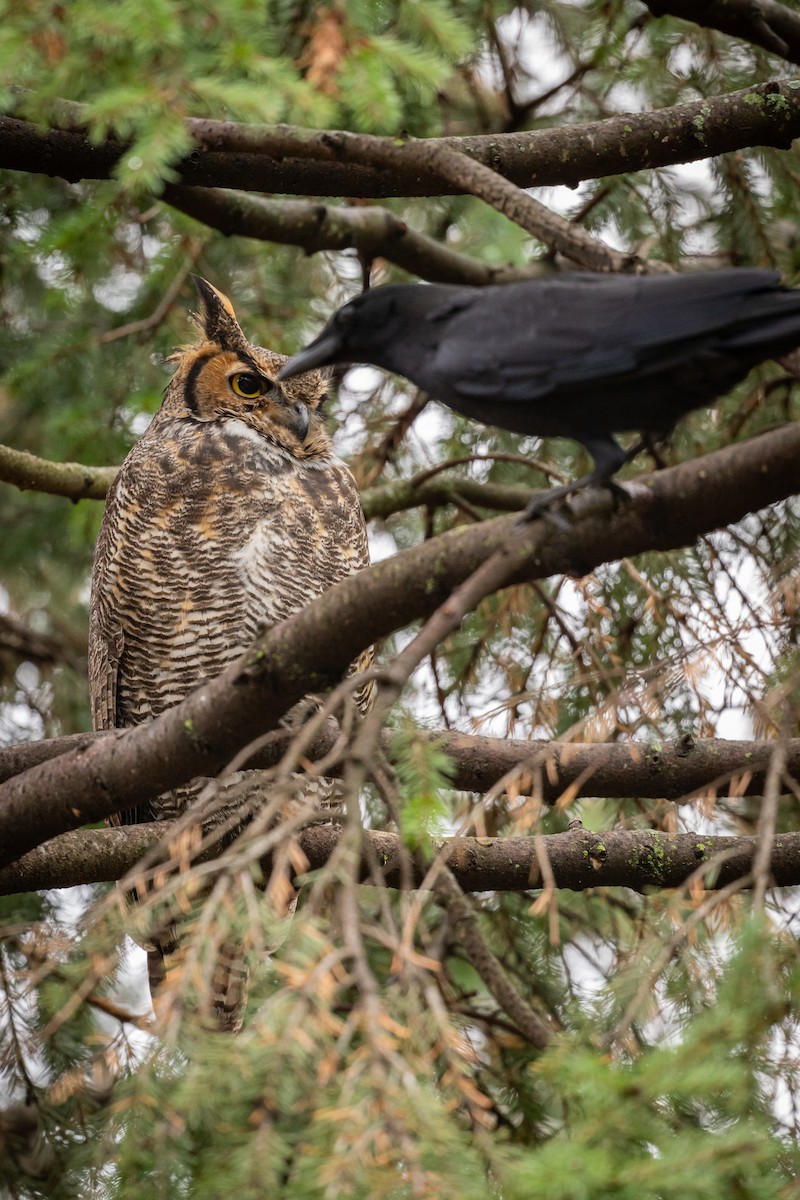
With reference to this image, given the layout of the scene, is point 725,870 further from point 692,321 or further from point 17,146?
point 17,146

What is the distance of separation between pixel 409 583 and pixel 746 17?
224cm

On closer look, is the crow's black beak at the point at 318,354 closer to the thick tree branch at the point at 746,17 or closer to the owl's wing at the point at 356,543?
the owl's wing at the point at 356,543

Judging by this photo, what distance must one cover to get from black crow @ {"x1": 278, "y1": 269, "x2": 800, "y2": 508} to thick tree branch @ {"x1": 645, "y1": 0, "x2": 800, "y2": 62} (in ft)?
4.33

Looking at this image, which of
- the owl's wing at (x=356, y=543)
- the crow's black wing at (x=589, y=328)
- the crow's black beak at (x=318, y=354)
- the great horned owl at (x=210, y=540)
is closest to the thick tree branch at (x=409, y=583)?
the crow's black wing at (x=589, y=328)

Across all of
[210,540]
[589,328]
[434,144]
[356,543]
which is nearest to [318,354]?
[589,328]

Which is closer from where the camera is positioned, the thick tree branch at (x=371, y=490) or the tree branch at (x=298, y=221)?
the tree branch at (x=298, y=221)

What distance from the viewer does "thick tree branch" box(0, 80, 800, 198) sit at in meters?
3.47

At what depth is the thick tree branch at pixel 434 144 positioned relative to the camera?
347 cm

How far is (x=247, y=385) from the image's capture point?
14.4ft

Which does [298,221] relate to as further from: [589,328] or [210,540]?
[589,328]

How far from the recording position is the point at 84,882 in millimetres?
3102

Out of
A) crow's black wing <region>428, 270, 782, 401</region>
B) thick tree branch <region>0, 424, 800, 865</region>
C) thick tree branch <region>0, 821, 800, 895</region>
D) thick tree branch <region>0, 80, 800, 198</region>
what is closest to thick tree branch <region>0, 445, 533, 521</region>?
thick tree branch <region>0, 80, 800, 198</region>

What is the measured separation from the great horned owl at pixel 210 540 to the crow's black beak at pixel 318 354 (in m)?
1.09

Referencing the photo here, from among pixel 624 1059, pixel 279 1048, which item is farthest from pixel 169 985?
pixel 624 1059
